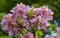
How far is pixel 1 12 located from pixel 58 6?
97cm

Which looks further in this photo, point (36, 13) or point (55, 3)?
point (55, 3)

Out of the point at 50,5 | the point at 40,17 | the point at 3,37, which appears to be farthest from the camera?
the point at 50,5

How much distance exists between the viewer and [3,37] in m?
2.77

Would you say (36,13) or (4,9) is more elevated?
(4,9)

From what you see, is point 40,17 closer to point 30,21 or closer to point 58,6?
point 30,21

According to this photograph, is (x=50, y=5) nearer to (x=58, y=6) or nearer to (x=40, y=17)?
(x=58, y=6)

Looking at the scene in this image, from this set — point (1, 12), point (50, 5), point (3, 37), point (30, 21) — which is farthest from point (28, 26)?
point (50, 5)

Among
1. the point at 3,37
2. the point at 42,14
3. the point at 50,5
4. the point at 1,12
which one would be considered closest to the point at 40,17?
the point at 42,14

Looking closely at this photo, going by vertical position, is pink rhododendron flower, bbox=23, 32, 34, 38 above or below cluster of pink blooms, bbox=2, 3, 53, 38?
below

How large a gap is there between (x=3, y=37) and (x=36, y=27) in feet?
5.52

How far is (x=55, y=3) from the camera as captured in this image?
3.36m

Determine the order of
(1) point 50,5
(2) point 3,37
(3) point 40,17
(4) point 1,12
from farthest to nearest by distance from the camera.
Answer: (1) point 50,5
(4) point 1,12
(2) point 3,37
(3) point 40,17

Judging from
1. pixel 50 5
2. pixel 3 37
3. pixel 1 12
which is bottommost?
pixel 3 37

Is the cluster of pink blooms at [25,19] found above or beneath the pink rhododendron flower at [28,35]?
above
